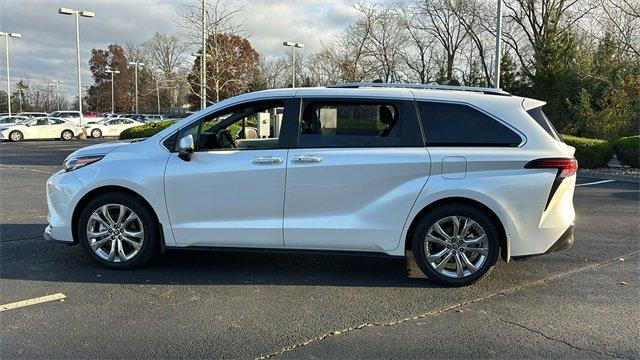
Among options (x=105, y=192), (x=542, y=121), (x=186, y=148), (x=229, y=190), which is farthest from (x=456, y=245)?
(x=105, y=192)

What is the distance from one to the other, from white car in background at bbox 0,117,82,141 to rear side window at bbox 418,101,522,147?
33485mm

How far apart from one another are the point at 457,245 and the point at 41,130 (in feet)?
114

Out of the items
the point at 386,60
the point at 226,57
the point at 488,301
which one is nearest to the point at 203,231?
the point at 488,301

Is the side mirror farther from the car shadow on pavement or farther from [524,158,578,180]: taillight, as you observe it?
[524,158,578,180]: taillight

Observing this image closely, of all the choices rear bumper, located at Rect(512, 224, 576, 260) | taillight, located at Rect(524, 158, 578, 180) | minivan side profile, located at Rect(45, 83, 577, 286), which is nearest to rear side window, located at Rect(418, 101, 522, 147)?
minivan side profile, located at Rect(45, 83, 577, 286)

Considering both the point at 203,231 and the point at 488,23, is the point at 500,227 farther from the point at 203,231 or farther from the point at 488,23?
the point at 488,23

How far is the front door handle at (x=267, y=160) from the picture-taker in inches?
187

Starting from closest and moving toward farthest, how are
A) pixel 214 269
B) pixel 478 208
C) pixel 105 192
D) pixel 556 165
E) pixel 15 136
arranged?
pixel 556 165, pixel 478 208, pixel 105 192, pixel 214 269, pixel 15 136

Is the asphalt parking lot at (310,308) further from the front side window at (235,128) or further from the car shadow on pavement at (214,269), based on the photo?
the front side window at (235,128)

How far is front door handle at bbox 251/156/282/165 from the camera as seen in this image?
476 centimetres

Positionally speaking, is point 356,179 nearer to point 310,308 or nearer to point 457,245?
point 457,245

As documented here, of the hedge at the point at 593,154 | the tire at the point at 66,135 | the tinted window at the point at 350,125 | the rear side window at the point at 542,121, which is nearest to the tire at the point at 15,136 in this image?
the tire at the point at 66,135

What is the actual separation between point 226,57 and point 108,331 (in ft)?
75.4

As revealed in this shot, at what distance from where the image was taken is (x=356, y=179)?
470cm
